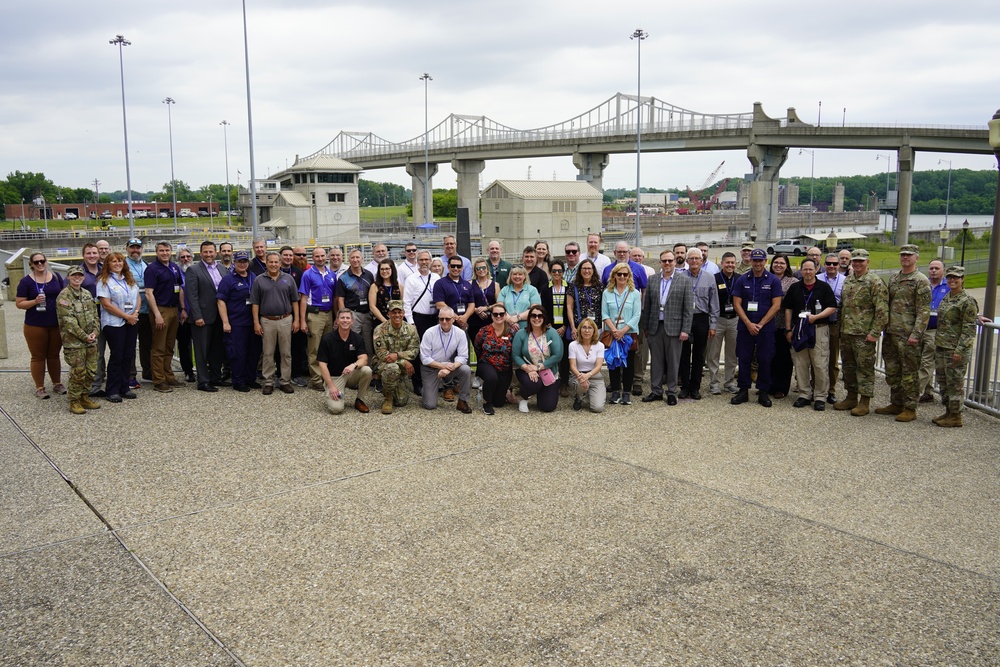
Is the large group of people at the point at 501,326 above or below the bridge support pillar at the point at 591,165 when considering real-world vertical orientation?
below

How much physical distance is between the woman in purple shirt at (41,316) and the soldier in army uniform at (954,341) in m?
9.41

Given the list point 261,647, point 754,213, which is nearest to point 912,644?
point 261,647

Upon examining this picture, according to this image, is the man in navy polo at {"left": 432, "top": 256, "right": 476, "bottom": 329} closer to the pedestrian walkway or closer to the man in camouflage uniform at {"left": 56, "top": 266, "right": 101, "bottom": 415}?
the pedestrian walkway

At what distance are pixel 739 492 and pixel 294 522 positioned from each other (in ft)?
11.3

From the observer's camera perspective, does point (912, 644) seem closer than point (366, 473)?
Yes

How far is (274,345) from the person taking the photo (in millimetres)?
9422

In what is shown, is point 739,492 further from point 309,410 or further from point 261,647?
point 309,410

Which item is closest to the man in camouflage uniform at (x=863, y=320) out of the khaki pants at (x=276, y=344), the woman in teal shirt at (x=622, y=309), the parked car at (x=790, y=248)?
the woman in teal shirt at (x=622, y=309)

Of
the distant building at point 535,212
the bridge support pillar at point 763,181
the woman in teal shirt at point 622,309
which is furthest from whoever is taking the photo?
the bridge support pillar at point 763,181

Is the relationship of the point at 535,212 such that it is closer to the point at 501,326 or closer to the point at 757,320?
the point at 757,320

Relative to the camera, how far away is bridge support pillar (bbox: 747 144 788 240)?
70.4 metres

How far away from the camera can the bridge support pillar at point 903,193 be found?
6400 centimetres

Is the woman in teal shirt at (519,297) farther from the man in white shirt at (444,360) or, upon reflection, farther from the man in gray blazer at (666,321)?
the man in gray blazer at (666,321)

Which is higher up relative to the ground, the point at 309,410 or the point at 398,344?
the point at 398,344
